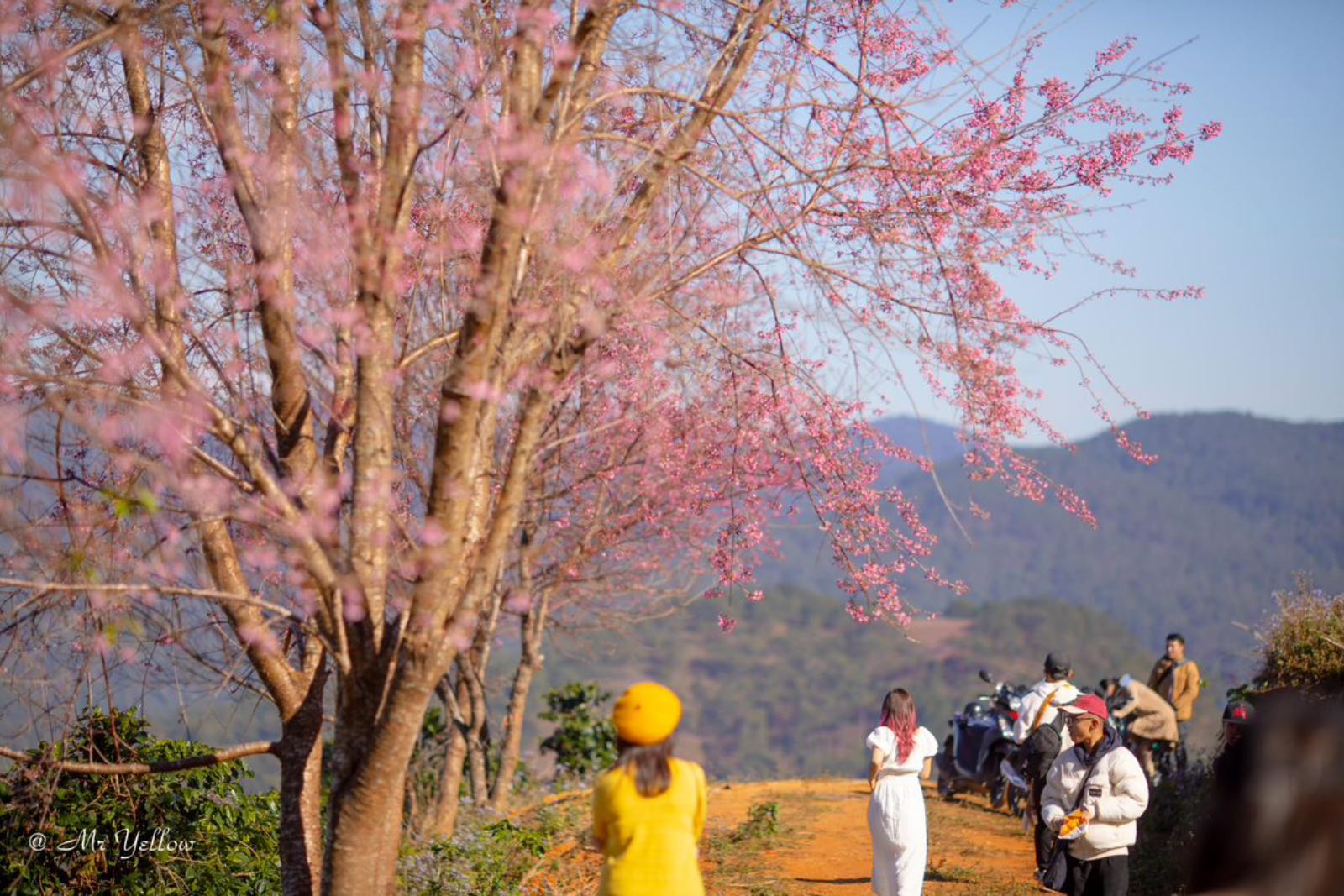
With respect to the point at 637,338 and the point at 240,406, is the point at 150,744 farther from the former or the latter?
the point at 637,338

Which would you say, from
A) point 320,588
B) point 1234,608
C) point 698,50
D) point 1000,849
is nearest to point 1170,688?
point 1000,849

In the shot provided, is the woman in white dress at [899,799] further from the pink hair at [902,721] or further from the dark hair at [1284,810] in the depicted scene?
the dark hair at [1284,810]

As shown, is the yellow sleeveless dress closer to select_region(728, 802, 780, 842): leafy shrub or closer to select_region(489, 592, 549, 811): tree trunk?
select_region(728, 802, 780, 842): leafy shrub

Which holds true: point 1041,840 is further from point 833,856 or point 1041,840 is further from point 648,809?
point 648,809

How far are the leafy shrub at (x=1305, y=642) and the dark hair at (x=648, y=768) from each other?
642 centimetres

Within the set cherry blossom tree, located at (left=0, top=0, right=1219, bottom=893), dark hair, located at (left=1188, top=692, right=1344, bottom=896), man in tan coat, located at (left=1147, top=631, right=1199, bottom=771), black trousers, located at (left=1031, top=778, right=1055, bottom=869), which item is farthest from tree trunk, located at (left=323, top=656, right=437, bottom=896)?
man in tan coat, located at (left=1147, top=631, right=1199, bottom=771)

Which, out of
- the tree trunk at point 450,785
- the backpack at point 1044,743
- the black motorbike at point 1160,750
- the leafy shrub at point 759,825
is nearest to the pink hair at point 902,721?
the backpack at point 1044,743

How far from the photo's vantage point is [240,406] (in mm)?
5043

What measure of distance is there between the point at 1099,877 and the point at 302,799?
3.62 meters

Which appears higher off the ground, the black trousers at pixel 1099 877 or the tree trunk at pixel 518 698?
the tree trunk at pixel 518 698

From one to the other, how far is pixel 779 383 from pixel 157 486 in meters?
3.25

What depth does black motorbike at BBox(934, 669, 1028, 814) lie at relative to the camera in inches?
473

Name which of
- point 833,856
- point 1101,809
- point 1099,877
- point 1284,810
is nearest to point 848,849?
point 833,856

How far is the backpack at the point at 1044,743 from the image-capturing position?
8492mm
